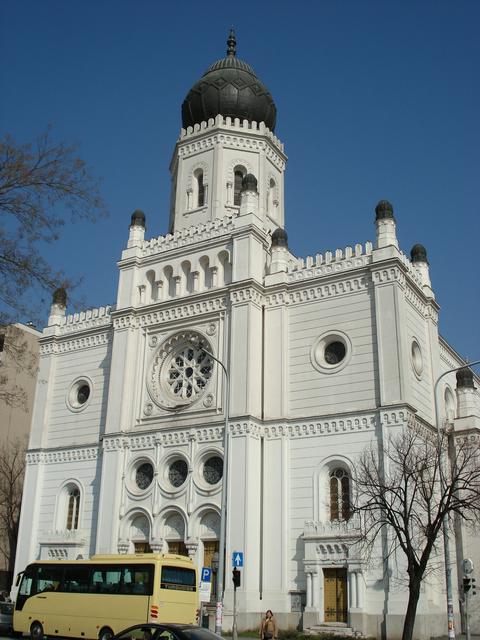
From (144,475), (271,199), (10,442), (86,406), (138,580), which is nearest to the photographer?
(138,580)

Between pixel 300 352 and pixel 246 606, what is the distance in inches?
449

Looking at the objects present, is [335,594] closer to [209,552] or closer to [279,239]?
[209,552]

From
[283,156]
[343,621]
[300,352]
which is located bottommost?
[343,621]

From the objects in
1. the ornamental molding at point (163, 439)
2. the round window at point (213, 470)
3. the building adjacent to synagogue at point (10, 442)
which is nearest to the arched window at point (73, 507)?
the ornamental molding at point (163, 439)

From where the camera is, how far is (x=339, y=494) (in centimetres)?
3083

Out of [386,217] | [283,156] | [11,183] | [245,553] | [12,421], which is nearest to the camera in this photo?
[11,183]

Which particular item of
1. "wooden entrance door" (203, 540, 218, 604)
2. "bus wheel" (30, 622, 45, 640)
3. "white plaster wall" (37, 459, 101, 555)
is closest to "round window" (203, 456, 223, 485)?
"wooden entrance door" (203, 540, 218, 604)

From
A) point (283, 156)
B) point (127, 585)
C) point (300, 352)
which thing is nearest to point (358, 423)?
point (300, 352)

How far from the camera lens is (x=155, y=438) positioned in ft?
115

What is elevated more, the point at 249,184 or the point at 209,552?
the point at 249,184

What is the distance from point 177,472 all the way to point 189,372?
199 inches

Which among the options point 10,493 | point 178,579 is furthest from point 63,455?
point 178,579

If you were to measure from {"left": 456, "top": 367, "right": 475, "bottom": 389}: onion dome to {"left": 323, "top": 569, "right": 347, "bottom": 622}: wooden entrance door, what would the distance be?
42.2 ft

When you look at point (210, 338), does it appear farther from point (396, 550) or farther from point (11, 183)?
point (11, 183)
